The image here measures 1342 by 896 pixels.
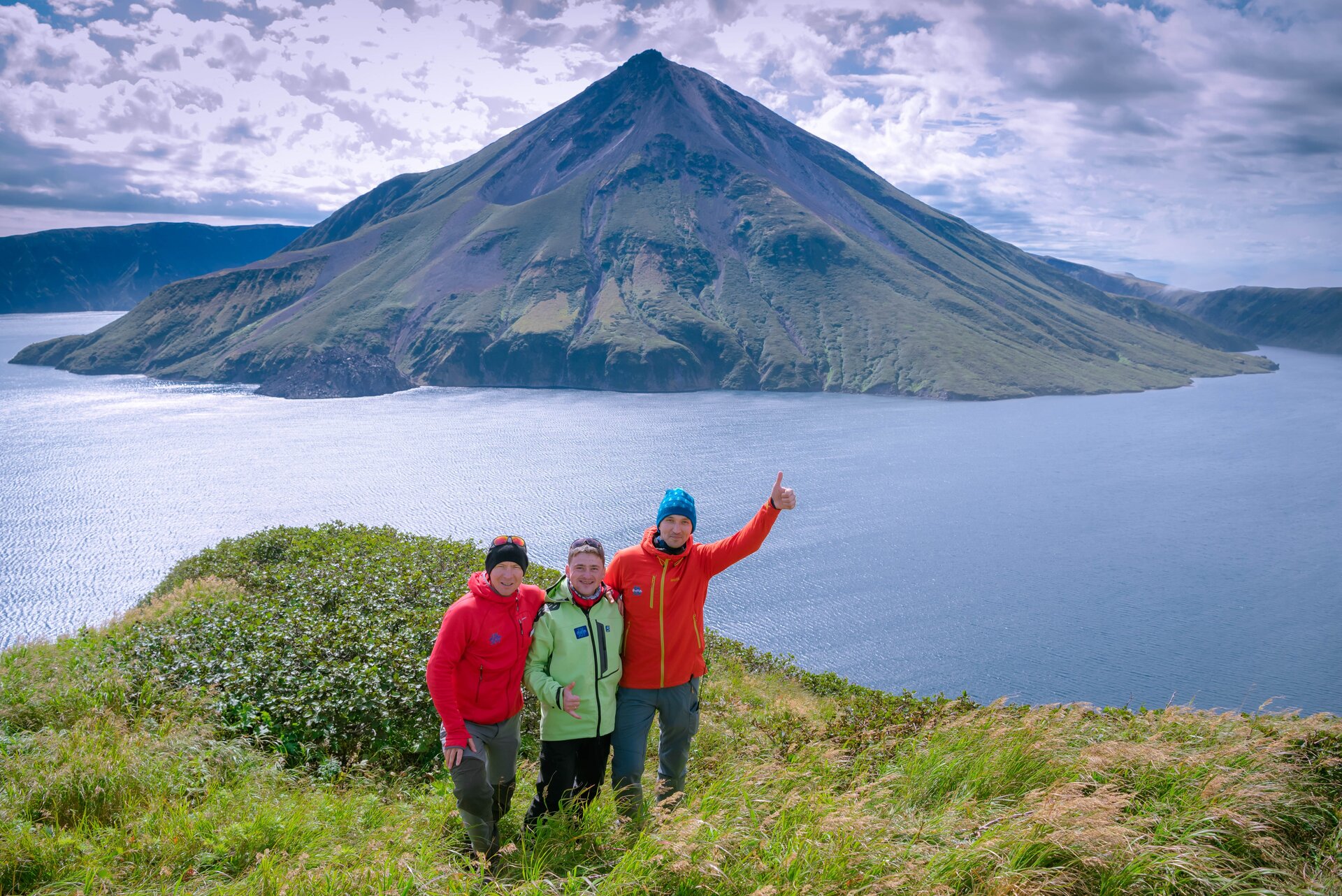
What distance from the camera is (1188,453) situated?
8762cm

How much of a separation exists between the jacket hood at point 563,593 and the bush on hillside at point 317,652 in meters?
3.42

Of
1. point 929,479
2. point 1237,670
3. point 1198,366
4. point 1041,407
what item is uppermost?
point 1198,366

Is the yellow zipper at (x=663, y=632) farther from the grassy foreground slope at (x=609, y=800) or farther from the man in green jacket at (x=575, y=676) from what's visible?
the grassy foreground slope at (x=609, y=800)

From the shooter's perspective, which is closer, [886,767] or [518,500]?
[886,767]

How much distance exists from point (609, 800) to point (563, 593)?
5.16 ft

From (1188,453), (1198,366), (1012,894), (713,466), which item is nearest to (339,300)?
(713,466)

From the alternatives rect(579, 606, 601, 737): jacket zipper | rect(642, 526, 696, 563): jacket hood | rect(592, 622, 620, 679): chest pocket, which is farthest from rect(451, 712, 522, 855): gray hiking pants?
rect(642, 526, 696, 563): jacket hood

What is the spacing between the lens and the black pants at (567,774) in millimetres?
5832

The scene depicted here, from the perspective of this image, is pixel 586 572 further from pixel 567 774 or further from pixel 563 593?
pixel 567 774

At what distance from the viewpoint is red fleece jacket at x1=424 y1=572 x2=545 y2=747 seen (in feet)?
18.4

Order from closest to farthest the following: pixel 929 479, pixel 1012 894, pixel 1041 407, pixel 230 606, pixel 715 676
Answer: pixel 1012 894 < pixel 230 606 < pixel 715 676 < pixel 929 479 < pixel 1041 407

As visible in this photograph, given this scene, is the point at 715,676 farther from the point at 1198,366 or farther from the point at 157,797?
the point at 1198,366

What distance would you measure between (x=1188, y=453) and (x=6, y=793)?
105m

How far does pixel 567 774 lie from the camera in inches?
230
